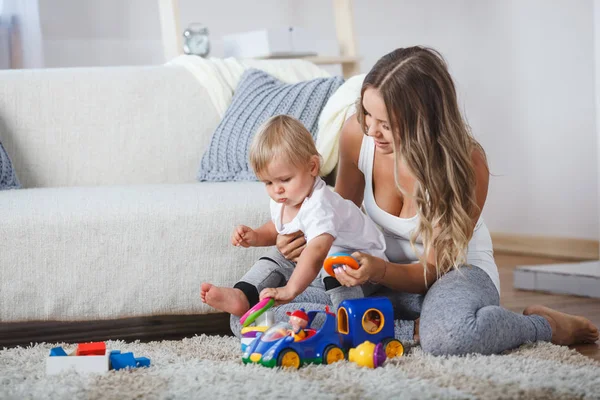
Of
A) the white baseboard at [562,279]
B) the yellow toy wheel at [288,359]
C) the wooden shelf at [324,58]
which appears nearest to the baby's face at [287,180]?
the yellow toy wheel at [288,359]

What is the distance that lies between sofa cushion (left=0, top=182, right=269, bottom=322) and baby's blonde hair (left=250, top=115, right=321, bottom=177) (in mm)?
273

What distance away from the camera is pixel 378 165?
5.85 ft

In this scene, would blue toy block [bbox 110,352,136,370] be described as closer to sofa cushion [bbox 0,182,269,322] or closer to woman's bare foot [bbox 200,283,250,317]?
woman's bare foot [bbox 200,283,250,317]

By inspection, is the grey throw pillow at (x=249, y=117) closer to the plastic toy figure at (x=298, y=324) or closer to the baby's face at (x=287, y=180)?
the baby's face at (x=287, y=180)

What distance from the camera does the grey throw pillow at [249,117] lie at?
2.23 m

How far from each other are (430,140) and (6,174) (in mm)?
1193

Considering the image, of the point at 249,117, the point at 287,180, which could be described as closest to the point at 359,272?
the point at 287,180

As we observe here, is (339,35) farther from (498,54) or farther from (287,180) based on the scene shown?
(287,180)

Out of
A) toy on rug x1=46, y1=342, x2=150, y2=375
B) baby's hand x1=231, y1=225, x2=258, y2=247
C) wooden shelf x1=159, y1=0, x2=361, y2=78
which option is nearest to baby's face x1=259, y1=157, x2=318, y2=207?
baby's hand x1=231, y1=225, x2=258, y2=247

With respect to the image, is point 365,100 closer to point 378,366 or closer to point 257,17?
point 378,366

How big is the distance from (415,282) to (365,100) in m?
0.39

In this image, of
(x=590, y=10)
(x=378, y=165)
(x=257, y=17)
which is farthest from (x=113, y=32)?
(x=378, y=165)

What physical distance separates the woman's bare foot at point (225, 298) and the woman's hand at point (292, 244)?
0.14 metres

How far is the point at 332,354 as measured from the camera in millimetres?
1490
